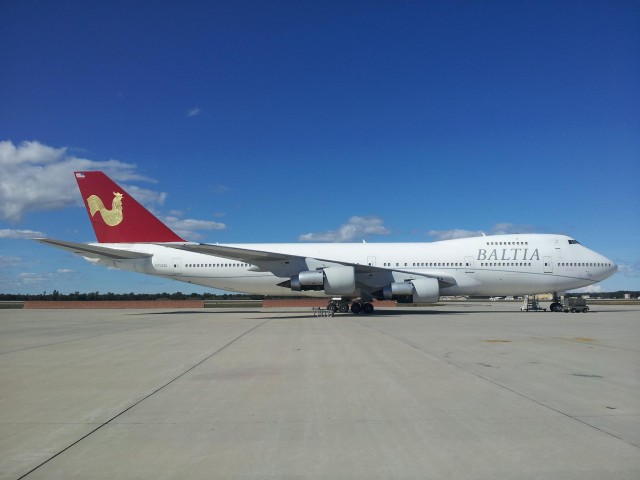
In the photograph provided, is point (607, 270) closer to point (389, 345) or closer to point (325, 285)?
point (325, 285)

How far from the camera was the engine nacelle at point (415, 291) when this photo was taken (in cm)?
2380

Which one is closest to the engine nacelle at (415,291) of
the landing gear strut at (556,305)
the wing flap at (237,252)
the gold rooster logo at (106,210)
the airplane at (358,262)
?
the airplane at (358,262)

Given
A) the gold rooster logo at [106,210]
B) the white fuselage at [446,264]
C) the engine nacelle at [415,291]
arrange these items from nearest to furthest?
the engine nacelle at [415,291]
the white fuselage at [446,264]
the gold rooster logo at [106,210]

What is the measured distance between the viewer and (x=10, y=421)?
5.08m

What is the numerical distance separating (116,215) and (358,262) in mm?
14304

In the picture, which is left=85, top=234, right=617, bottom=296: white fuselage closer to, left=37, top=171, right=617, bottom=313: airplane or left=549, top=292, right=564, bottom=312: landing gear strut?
left=37, top=171, right=617, bottom=313: airplane

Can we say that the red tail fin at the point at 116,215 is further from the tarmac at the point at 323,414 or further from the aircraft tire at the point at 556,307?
the aircraft tire at the point at 556,307

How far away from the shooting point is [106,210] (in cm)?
2730

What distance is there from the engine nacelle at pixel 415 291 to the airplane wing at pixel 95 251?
45.6ft

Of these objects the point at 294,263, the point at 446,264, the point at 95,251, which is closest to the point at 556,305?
the point at 446,264

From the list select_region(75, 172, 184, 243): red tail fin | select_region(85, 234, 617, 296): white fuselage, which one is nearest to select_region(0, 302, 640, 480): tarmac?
select_region(85, 234, 617, 296): white fuselage

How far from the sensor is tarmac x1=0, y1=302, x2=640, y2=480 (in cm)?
379

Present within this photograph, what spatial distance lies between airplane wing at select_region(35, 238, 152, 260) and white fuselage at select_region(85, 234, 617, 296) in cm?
42

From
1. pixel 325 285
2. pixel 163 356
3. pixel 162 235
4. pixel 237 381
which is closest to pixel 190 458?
pixel 237 381
